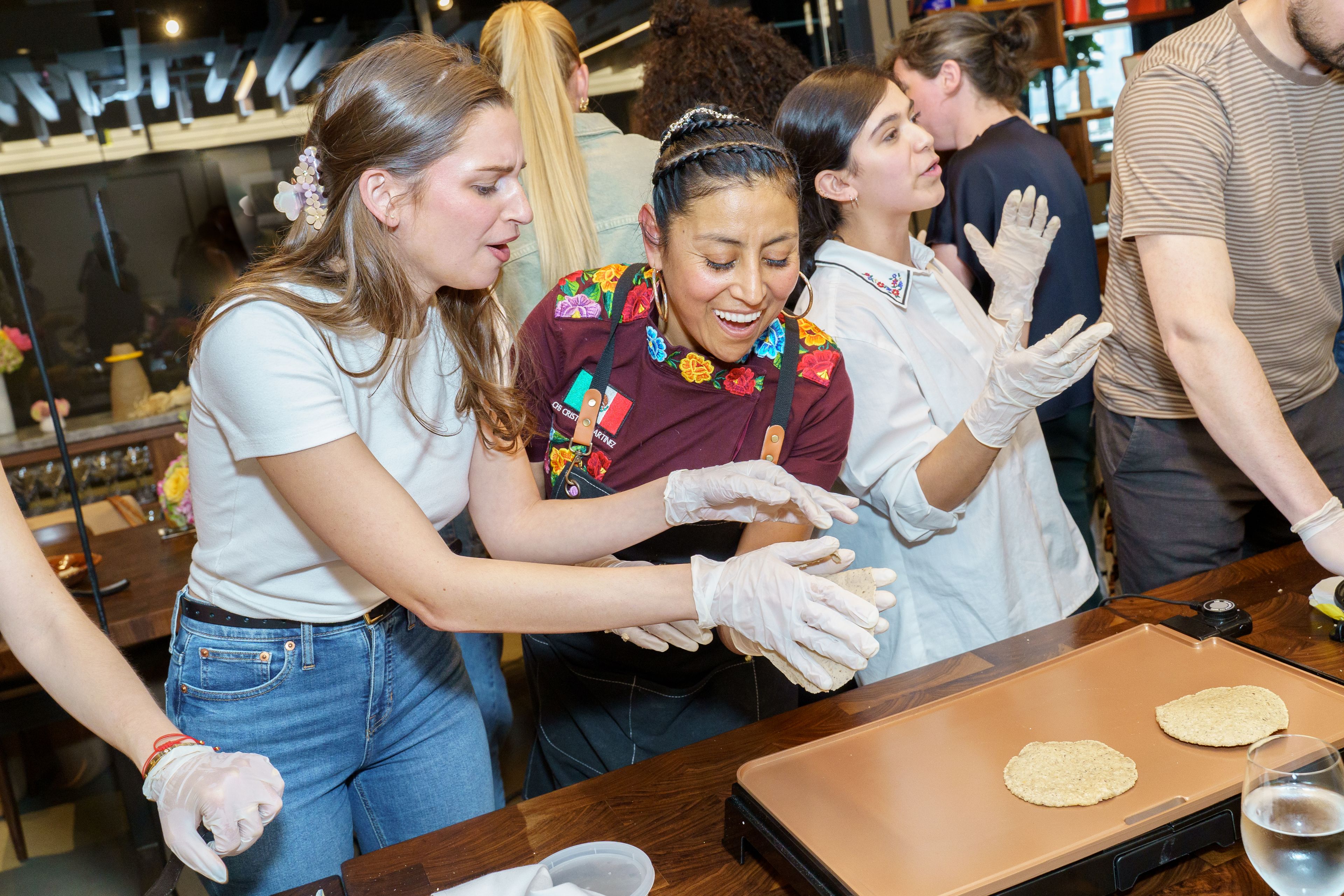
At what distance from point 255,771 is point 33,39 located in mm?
3981

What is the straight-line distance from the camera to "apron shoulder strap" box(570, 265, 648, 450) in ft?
5.07

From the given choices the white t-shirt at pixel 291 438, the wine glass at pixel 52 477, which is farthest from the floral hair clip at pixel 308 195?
the wine glass at pixel 52 477

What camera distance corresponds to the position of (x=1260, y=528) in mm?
1943

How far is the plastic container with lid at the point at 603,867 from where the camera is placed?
0.97 metres

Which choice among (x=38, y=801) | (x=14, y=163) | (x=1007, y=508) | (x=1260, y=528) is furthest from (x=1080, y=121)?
(x=38, y=801)

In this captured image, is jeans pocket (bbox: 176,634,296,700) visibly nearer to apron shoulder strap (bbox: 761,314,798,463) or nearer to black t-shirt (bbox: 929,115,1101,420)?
apron shoulder strap (bbox: 761,314,798,463)

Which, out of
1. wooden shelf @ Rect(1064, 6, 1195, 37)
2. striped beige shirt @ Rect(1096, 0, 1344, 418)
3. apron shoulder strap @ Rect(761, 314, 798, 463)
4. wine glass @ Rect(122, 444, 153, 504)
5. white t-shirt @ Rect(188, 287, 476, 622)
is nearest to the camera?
white t-shirt @ Rect(188, 287, 476, 622)

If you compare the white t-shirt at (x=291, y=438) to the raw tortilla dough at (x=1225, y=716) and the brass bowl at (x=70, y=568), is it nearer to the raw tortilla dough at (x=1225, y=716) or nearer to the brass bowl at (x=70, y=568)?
the raw tortilla dough at (x=1225, y=716)

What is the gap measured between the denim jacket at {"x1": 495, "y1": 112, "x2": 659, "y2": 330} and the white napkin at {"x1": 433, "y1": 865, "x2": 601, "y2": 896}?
1.31 m

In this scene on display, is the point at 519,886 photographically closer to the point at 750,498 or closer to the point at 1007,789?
the point at 1007,789

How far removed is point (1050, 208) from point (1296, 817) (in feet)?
6.22

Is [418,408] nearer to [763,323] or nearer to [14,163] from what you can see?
[763,323]

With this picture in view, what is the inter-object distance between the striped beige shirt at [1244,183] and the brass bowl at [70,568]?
2.21m

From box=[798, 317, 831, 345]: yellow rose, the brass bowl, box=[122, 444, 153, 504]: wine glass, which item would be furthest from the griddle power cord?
box=[122, 444, 153, 504]: wine glass
